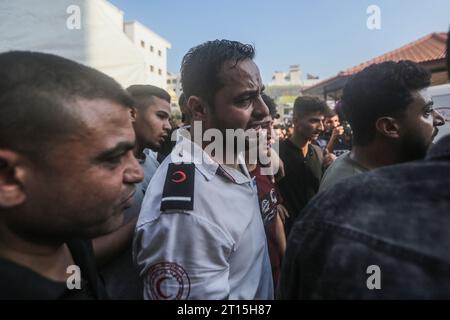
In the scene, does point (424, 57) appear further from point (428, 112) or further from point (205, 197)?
point (205, 197)

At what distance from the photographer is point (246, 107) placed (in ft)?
4.78

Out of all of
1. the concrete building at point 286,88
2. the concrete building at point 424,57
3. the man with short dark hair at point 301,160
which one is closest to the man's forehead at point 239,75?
the man with short dark hair at point 301,160

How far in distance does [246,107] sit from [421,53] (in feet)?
36.2

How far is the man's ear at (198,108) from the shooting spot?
149cm

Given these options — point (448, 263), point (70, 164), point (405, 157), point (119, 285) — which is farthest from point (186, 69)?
point (448, 263)

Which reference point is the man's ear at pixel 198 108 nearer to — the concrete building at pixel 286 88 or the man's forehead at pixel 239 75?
the man's forehead at pixel 239 75

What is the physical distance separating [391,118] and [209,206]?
1054 mm

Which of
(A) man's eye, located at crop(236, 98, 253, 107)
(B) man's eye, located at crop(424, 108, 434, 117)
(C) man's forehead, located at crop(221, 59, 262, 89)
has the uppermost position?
(C) man's forehead, located at crop(221, 59, 262, 89)

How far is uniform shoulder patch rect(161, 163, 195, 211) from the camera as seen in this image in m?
Answer: 1.13

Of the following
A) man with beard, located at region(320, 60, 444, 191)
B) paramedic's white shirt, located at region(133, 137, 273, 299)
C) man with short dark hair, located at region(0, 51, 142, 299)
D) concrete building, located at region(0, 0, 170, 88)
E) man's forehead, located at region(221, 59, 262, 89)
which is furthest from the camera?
concrete building, located at region(0, 0, 170, 88)

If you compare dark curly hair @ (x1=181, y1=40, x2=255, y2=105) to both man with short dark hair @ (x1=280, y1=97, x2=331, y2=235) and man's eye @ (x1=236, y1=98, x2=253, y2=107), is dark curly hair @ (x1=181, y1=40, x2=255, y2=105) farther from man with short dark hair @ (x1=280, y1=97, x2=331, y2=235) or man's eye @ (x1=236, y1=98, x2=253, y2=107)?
man with short dark hair @ (x1=280, y1=97, x2=331, y2=235)

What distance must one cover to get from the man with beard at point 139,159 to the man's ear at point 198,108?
0.26 m

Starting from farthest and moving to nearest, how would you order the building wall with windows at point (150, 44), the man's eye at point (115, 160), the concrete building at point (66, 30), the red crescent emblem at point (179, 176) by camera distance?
the building wall with windows at point (150, 44), the concrete building at point (66, 30), the red crescent emblem at point (179, 176), the man's eye at point (115, 160)

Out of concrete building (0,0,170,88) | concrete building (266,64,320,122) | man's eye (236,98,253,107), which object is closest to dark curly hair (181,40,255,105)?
man's eye (236,98,253,107)
